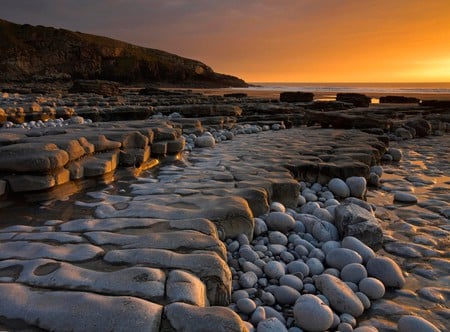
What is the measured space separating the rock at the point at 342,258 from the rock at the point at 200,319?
4.78ft

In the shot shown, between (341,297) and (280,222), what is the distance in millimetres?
1194

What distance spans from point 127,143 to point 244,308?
127 inches

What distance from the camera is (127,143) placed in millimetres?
4891

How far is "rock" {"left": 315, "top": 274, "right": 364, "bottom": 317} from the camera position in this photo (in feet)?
7.89

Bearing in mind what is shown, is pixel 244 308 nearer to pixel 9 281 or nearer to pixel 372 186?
pixel 9 281

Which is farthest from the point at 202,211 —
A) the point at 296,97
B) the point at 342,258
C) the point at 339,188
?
the point at 296,97

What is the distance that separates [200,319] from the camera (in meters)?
1.69

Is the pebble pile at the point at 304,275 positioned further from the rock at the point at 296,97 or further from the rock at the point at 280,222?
the rock at the point at 296,97

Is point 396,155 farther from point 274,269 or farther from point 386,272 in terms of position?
point 274,269

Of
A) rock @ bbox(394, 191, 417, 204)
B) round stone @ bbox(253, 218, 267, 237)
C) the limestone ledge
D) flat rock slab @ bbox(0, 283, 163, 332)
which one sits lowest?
rock @ bbox(394, 191, 417, 204)

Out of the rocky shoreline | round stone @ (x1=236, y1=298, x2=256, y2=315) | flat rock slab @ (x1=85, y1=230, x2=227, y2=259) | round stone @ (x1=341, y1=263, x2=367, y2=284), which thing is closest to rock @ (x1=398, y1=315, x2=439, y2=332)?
the rocky shoreline

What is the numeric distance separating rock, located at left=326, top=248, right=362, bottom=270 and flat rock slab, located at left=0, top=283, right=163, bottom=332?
5.54 feet

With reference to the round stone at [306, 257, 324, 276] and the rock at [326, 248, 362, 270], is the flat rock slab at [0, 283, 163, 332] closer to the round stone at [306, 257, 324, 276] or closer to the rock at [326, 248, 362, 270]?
the round stone at [306, 257, 324, 276]

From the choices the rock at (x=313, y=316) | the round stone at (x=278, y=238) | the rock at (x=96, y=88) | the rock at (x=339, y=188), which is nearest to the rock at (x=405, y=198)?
the rock at (x=339, y=188)
